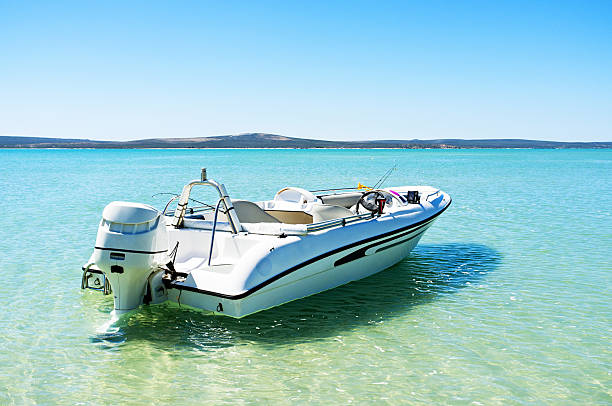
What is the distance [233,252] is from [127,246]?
1.49 meters

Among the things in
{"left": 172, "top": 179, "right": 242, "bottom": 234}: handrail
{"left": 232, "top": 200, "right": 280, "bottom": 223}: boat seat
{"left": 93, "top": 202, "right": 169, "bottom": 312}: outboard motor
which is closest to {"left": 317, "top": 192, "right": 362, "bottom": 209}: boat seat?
{"left": 232, "top": 200, "right": 280, "bottom": 223}: boat seat

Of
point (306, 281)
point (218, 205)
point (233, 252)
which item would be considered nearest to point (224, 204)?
point (218, 205)

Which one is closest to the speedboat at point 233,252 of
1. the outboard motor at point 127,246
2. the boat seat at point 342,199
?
the outboard motor at point 127,246

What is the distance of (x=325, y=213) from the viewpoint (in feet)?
26.3

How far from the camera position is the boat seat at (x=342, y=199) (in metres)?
10.4

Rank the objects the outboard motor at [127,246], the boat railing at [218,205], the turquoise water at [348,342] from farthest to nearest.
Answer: the boat railing at [218,205], the outboard motor at [127,246], the turquoise water at [348,342]

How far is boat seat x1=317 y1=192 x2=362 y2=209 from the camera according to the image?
10.4 meters

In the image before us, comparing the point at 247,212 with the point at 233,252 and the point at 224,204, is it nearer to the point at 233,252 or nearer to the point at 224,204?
the point at 224,204

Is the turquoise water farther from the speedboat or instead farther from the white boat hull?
the speedboat

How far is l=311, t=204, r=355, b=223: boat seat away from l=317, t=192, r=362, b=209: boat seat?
2019mm

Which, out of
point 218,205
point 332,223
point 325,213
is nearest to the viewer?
point 218,205

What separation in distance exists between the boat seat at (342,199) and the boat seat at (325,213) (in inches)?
79.5

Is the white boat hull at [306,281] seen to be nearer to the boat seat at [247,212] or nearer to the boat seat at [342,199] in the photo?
the boat seat at [247,212]

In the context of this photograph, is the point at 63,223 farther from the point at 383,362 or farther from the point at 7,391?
the point at 383,362
